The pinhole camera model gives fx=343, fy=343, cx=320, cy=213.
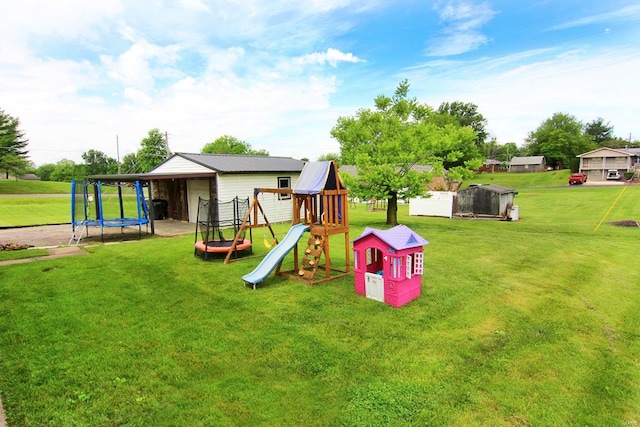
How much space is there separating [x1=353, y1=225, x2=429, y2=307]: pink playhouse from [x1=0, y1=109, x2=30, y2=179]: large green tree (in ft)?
167

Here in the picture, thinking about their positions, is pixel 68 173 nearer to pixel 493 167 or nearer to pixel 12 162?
pixel 12 162

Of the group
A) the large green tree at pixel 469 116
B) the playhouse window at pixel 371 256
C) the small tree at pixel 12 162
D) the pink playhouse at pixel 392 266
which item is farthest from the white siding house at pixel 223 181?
the large green tree at pixel 469 116

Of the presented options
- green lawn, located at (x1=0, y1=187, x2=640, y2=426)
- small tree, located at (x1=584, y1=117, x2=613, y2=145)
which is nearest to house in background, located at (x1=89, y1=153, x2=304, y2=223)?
green lawn, located at (x1=0, y1=187, x2=640, y2=426)

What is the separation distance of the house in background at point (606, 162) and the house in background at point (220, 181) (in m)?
58.0

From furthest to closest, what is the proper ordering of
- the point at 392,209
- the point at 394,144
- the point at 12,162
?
the point at 12,162, the point at 392,209, the point at 394,144

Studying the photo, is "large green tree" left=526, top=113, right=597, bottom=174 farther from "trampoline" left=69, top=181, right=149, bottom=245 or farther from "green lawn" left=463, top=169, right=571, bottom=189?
"trampoline" left=69, top=181, right=149, bottom=245

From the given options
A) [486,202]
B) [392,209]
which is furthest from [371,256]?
[486,202]

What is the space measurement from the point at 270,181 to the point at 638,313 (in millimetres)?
14772

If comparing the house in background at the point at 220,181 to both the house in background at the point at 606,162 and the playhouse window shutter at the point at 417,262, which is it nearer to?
the playhouse window shutter at the point at 417,262

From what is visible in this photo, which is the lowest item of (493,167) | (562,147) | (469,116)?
(493,167)

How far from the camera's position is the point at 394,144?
50.6 feet

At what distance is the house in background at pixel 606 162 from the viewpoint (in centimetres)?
5422

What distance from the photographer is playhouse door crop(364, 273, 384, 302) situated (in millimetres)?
6293

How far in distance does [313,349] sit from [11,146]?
186 ft
